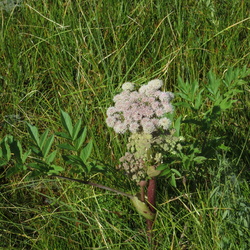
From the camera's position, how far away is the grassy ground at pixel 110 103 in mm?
1703

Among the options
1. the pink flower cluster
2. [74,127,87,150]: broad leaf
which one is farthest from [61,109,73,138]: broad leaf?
the pink flower cluster

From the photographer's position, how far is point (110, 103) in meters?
2.31

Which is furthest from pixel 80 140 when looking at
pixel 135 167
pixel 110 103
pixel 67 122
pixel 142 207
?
pixel 110 103

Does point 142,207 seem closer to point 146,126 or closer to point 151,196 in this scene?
point 151,196

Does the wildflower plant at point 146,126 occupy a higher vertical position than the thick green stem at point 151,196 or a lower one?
higher

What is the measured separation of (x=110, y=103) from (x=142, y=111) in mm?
928

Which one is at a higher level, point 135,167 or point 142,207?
point 135,167

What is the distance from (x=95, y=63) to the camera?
8.14ft

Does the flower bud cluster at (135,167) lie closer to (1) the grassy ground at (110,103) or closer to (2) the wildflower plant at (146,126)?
(2) the wildflower plant at (146,126)

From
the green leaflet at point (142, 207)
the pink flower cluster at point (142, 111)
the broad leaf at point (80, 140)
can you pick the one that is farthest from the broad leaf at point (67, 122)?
the green leaflet at point (142, 207)

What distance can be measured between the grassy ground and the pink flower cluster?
15.4 inches

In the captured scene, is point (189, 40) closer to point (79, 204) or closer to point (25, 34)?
point (25, 34)

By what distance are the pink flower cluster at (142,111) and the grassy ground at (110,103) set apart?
1.28ft

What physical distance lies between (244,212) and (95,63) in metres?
1.28
